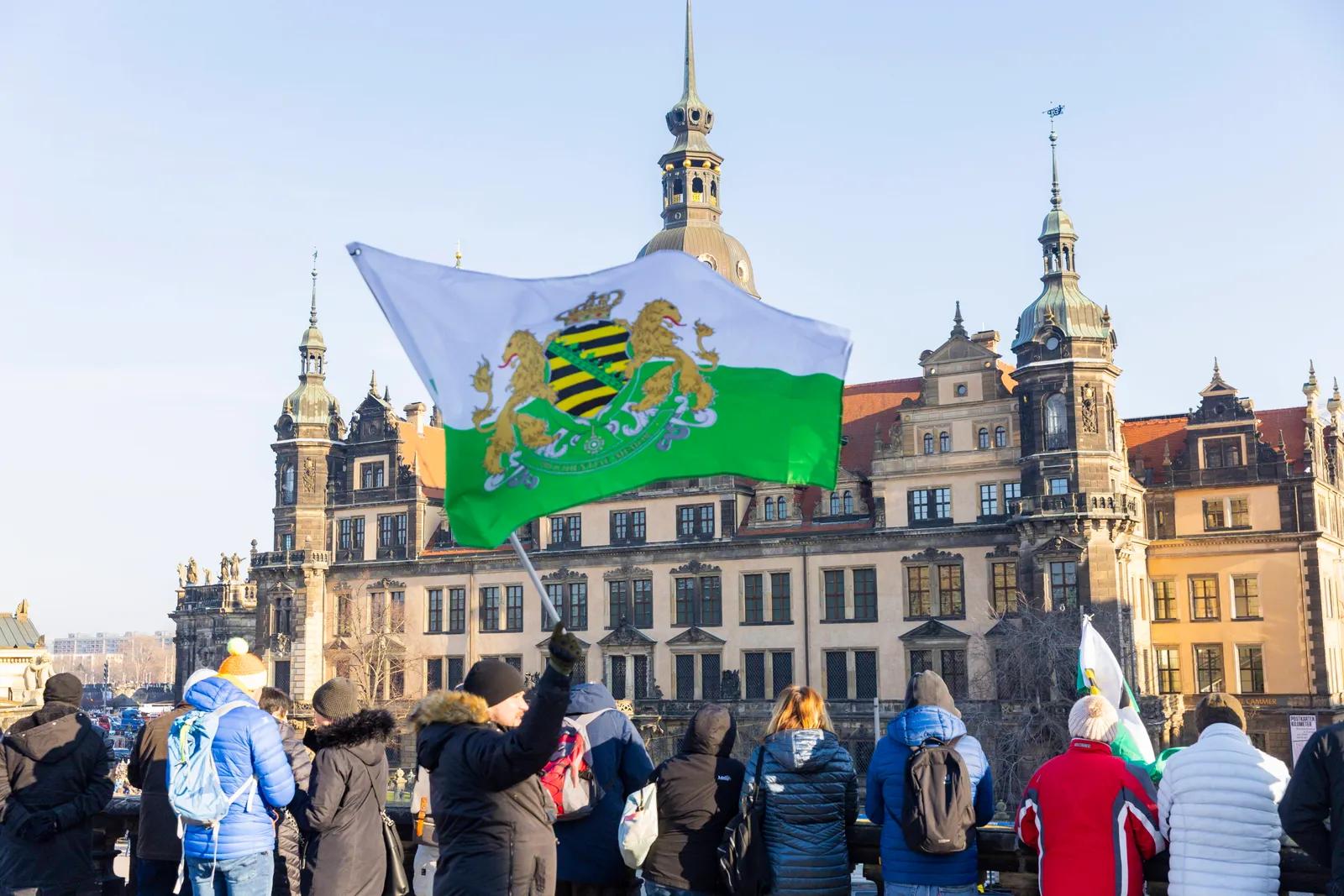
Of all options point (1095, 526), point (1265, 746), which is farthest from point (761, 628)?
point (1265, 746)

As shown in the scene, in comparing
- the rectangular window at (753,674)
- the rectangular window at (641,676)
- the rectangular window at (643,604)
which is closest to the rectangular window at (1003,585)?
the rectangular window at (753,674)

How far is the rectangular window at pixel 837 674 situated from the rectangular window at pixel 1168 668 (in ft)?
38.9

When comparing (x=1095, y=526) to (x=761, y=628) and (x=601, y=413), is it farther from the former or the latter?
(x=601, y=413)

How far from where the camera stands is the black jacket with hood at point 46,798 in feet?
34.4

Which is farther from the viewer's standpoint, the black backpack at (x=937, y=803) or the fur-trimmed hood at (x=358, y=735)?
the fur-trimmed hood at (x=358, y=735)

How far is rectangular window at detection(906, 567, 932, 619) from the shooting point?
2089 inches

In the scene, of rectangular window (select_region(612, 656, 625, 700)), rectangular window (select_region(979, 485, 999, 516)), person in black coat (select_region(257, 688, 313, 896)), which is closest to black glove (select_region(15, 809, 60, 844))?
person in black coat (select_region(257, 688, 313, 896))

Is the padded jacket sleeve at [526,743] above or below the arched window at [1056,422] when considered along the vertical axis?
below

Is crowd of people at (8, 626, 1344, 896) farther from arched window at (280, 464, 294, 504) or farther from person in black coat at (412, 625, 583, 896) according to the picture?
arched window at (280, 464, 294, 504)

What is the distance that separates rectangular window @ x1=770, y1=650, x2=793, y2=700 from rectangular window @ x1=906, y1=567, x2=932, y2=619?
17.9 ft

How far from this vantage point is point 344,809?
357 inches

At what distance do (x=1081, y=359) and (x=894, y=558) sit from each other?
10.5 meters

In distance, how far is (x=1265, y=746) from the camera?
48.5 m

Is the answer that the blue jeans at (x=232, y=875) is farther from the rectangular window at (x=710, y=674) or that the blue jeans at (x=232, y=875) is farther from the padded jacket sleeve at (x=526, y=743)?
the rectangular window at (x=710, y=674)
